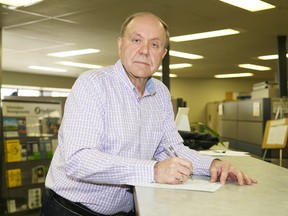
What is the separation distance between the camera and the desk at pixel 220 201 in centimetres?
79

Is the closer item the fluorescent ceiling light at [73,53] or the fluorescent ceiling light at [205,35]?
the fluorescent ceiling light at [205,35]

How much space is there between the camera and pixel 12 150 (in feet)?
12.2

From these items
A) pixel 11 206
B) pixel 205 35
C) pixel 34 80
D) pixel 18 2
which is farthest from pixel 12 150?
pixel 34 80

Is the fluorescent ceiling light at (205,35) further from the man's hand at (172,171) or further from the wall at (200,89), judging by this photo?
the wall at (200,89)

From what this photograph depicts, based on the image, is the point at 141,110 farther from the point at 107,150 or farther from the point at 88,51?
the point at 88,51

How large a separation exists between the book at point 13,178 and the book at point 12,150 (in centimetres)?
11

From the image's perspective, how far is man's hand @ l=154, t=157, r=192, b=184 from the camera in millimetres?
1053

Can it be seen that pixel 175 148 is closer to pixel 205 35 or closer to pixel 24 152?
pixel 24 152

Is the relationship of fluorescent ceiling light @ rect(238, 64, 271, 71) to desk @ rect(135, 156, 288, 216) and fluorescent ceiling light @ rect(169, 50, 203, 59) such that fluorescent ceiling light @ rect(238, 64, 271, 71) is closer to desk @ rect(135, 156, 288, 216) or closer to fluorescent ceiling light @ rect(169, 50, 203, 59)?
fluorescent ceiling light @ rect(169, 50, 203, 59)

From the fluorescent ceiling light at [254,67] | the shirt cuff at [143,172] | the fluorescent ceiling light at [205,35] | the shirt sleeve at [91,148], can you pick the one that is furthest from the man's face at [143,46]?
the fluorescent ceiling light at [254,67]

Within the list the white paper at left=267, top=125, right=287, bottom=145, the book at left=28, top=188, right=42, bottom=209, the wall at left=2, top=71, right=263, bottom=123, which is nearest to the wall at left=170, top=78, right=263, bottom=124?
the wall at left=2, top=71, right=263, bottom=123

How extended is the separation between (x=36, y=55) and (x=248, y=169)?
6.90 m

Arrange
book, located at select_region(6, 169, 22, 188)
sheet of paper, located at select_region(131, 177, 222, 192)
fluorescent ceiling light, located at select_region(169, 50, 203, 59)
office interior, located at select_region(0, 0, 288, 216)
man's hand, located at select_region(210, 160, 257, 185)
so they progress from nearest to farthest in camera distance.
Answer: sheet of paper, located at select_region(131, 177, 222, 192) < man's hand, located at select_region(210, 160, 257, 185) < book, located at select_region(6, 169, 22, 188) < office interior, located at select_region(0, 0, 288, 216) < fluorescent ceiling light, located at select_region(169, 50, 203, 59)

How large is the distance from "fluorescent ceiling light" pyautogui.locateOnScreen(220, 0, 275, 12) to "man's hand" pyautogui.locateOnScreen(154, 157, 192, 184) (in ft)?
10.9
